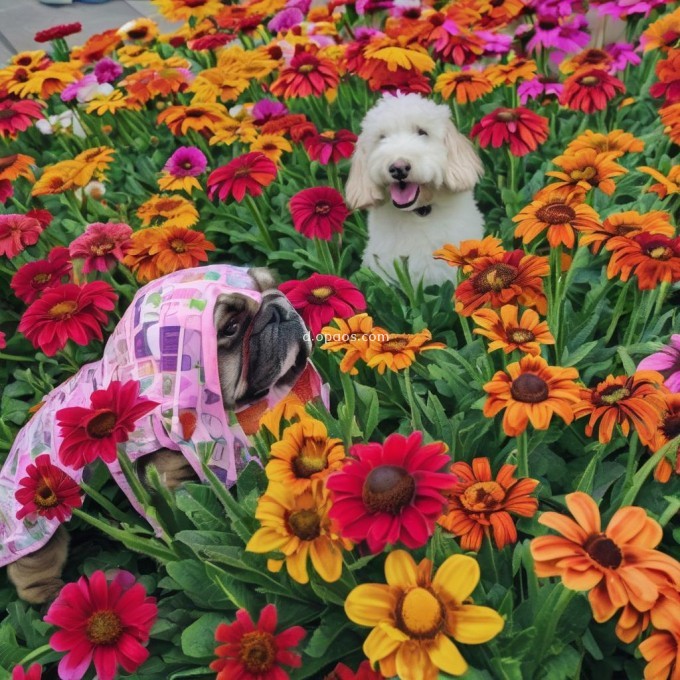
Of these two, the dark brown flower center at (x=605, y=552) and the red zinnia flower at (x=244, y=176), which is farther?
the red zinnia flower at (x=244, y=176)

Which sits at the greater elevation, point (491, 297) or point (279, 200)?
point (491, 297)

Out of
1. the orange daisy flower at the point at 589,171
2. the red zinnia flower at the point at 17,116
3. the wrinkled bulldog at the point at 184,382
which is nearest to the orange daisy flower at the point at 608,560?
the wrinkled bulldog at the point at 184,382

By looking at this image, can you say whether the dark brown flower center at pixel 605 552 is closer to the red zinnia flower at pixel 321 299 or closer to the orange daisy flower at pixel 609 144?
the red zinnia flower at pixel 321 299

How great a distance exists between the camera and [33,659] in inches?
43.5

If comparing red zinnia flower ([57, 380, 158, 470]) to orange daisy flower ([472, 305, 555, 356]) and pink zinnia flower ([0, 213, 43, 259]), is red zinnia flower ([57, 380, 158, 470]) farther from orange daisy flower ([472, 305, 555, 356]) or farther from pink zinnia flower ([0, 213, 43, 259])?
pink zinnia flower ([0, 213, 43, 259])

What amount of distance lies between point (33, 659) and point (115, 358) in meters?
0.52

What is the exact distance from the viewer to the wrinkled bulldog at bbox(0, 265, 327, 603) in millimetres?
1079

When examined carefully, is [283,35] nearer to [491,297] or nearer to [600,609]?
[491,297]

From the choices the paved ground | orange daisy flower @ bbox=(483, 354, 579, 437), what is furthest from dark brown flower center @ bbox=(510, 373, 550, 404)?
the paved ground

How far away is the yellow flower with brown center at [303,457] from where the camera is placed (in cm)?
82

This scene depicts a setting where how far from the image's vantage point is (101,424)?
A: 2.92 feet

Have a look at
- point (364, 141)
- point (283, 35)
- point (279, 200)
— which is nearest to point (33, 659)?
point (364, 141)

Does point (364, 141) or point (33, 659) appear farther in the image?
point (364, 141)

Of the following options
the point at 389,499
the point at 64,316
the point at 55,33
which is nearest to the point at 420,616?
the point at 389,499
